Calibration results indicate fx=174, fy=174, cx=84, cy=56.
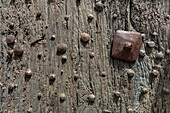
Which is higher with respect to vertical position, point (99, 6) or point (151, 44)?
point (99, 6)

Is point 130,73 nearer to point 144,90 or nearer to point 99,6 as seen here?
point 144,90

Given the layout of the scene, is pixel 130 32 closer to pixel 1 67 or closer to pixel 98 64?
pixel 98 64

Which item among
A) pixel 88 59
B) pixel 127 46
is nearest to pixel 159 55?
pixel 127 46

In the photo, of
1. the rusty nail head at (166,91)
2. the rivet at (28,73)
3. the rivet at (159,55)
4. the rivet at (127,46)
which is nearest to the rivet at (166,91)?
the rusty nail head at (166,91)

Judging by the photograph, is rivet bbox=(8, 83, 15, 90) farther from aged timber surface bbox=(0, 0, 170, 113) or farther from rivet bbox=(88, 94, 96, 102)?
rivet bbox=(88, 94, 96, 102)

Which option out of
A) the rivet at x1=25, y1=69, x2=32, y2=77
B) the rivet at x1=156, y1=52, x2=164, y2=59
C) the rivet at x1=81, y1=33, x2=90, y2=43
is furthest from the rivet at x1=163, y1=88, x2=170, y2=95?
the rivet at x1=25, y1=69, x2=32, y2=77
